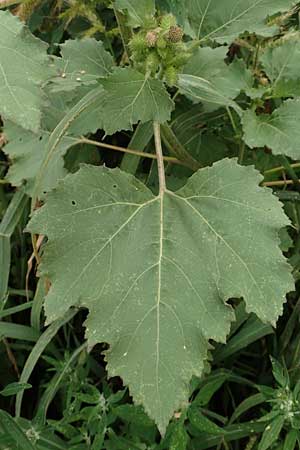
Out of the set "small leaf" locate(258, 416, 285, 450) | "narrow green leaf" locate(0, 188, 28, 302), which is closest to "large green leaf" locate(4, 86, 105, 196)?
"narrow green leaf" locate(0, 188, 28, 302)

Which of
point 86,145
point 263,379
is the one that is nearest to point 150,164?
point 86,145

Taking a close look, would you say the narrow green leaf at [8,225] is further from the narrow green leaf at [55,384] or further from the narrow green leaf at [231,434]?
the narrow green leaf at [231,434]

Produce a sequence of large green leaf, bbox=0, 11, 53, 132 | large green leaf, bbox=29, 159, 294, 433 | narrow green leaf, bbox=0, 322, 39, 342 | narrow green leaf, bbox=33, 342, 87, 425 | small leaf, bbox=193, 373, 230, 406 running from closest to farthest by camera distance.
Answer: large green leaf, bbox=0, 11, 53, 132 < large green leaf, bbox=29, 159, 294, 433 < small leaf, bbox=193, 373, 230, 406 < narrow green leaf, bbox=33, 342, 87, 425 < narrow green leaf, bbox=0, 322, 39, 342

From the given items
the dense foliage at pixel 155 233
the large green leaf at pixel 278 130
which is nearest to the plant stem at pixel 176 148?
the dense foliage at pixel 155 233

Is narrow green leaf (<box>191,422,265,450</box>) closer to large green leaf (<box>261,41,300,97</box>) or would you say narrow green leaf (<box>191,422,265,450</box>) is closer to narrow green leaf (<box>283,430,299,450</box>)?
narrow green leaf (<box>283,430,299,450</box>)

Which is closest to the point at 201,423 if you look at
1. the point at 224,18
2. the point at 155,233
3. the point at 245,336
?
the point at 245,336

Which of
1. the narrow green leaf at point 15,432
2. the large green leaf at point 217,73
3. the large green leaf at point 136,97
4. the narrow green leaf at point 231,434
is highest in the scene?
the large green leaf at point 217,73
